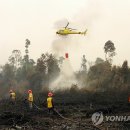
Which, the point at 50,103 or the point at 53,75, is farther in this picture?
the point at 53,75

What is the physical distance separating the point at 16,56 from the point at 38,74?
35.2 metres

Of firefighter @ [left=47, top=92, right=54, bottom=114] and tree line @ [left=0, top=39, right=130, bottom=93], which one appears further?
tree line @ [left=0, top=39, right=130, bottom=93]

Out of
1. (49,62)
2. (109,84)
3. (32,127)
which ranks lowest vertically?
(32,127)

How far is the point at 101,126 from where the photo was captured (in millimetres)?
21344

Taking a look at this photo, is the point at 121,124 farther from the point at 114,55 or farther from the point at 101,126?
the point at 114,55

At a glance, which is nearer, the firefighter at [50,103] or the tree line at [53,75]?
the firefighter at [50,103]

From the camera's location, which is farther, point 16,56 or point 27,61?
point 16,56

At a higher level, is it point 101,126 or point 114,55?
point 114,55

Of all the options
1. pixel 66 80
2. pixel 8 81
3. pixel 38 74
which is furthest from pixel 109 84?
pixel 8 81

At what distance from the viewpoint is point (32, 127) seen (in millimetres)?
22250

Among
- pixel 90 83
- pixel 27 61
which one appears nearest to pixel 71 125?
pixel 90 83

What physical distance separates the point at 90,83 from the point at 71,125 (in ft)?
142

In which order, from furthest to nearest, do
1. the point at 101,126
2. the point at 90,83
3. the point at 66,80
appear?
the point at 66,80 → the point at 90,83 → the point at 101,126

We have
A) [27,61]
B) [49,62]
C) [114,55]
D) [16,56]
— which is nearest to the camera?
[49,62]
